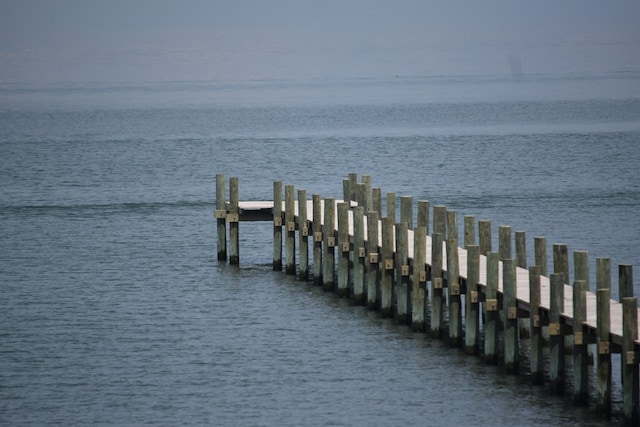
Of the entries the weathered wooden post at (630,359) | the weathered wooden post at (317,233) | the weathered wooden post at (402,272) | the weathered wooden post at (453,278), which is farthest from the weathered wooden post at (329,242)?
the weathered wooden post at (630,359)

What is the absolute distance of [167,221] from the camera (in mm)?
45844

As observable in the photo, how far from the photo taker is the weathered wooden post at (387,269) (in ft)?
91.4

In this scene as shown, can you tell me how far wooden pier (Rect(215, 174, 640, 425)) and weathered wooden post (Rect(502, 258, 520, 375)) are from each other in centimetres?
2

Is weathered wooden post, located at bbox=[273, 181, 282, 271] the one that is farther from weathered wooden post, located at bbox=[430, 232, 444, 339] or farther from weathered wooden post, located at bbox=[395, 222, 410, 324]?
weathered wooden post, located at bbox=[430, 232, 444, 339]

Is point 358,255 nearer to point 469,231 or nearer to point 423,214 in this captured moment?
point 423,214

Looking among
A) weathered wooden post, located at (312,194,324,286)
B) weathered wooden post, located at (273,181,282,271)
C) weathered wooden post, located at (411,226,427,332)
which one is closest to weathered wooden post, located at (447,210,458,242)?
weathered wooden post, located at (411,226,427,332)

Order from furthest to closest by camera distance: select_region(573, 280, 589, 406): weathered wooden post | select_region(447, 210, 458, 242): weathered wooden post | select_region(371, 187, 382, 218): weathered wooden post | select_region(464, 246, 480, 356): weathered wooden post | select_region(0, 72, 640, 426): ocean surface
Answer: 1. select_region(371, 187, 382, 218): weathered wooden post
2. select_region(447, 210, 458, 242): weathered wooden post
3. select_region(464, 246, 480, 356): weathered wooden post
4. select_region(0, 72, 640, 426): ocean surface
5. select_region(573, 280, 589, 406): weathered wooden post

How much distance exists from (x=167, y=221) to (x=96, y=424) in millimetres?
22851

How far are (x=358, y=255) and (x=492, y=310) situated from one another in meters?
5.77

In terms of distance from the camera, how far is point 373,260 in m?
28.5

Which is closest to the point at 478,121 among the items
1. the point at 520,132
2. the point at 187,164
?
the point at 520,132

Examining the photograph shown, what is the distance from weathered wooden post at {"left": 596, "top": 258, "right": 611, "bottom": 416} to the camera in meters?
20.6

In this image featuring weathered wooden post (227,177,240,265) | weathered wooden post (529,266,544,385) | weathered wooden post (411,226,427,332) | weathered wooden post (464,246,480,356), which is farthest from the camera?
weathered wooden post (227,177,240,265)

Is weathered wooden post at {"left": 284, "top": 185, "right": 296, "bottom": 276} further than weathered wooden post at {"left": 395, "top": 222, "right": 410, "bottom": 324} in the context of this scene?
Yes
